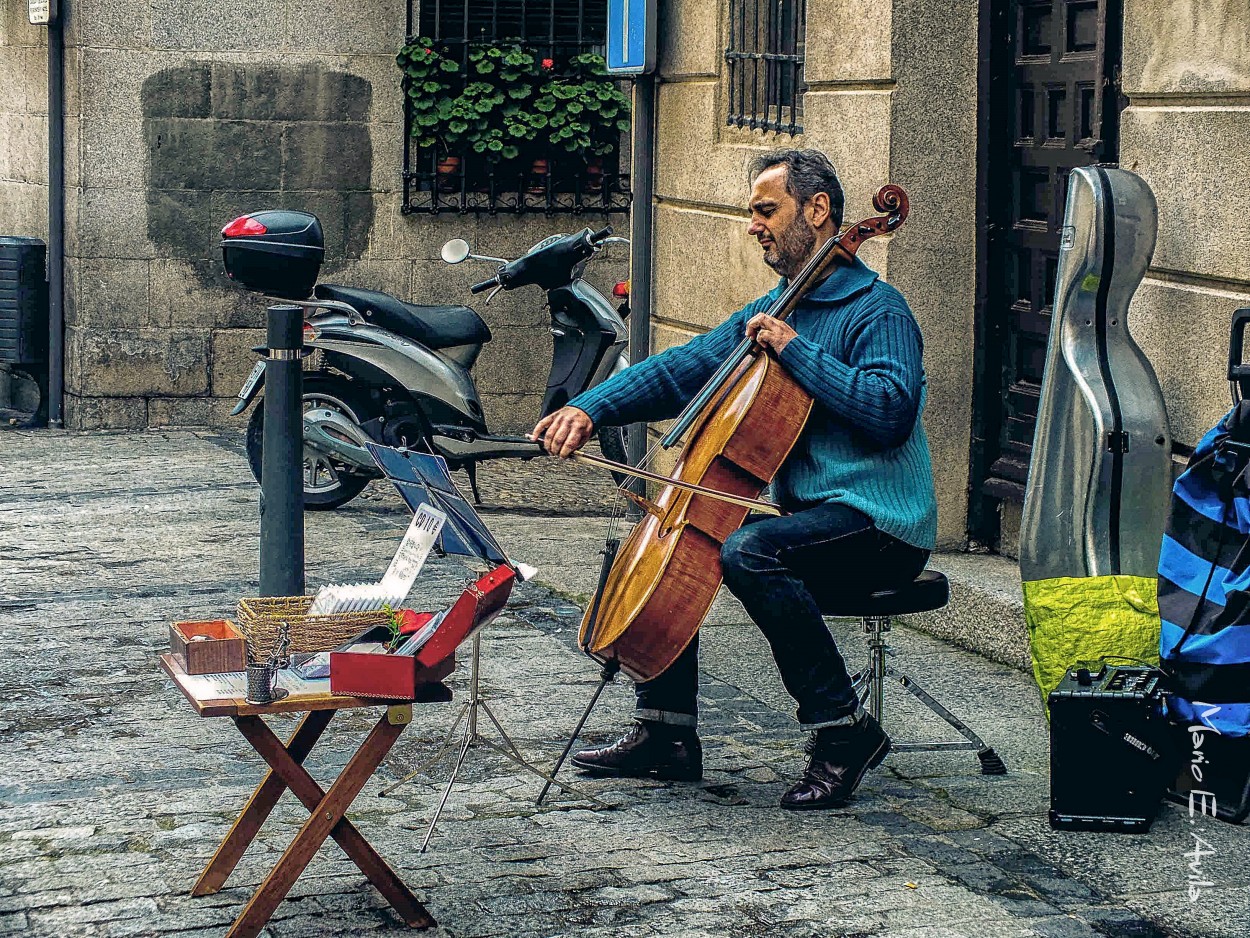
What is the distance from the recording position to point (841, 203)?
4.91 m

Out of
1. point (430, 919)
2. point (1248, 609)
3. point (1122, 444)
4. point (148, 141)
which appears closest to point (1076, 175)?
point (1122, 444)

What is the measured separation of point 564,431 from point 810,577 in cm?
70

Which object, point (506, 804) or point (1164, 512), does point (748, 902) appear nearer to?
point (506, 804)

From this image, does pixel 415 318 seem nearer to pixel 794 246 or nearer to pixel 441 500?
pixel 794 246

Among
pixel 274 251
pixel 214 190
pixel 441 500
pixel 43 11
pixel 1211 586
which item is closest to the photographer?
pixel 441 500

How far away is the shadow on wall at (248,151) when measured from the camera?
11.0m

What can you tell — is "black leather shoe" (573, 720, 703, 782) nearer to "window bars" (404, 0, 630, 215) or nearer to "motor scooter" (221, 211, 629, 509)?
"motor scooter" (221, 211, 629, 509)

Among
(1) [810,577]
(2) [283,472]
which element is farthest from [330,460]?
(1) [810,577]

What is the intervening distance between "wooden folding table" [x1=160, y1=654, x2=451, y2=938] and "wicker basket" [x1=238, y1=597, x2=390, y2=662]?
5.0 inches

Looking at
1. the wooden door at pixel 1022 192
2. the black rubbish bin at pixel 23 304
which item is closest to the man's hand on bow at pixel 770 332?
the wooden door at pixel 1022 192

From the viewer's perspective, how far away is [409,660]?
3.71 metres

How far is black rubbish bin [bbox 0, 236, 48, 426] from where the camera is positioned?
11211mm

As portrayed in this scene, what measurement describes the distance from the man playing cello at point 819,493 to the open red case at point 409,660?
2.94 feet

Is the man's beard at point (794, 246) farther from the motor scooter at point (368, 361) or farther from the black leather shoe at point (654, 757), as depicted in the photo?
the motor scooter at point (368, 361)
